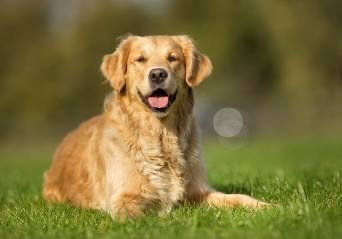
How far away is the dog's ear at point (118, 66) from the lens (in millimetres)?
7586

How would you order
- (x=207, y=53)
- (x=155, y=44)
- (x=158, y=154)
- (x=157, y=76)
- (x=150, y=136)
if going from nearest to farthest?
(x=157, y=76) < (x=158, y=154) < (x=150, y=136) < (x=155, y=44) < (x=207, y=53)

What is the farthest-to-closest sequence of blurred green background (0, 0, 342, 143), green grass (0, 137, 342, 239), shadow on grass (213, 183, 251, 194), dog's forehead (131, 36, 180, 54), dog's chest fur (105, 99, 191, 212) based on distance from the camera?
1. blurred green background (0, 0, 342, 143)
2. shadow on grass (213, 183, 251, 194)
3. dog's forehead (131, 36, 180, 54)
4. dog's chest fur (105, 99, 191, 212)
5. green grass (0, 137, 342, 239)

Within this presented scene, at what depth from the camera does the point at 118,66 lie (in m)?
7.69

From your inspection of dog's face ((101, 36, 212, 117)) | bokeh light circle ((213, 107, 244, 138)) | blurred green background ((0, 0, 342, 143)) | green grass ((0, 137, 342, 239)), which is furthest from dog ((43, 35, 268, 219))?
blurred green background ((0, 0, 342, 143))

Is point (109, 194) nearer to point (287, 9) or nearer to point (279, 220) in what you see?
point (279, 220)

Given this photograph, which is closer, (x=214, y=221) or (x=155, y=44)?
(x=214, y=221)

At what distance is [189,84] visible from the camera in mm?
7531

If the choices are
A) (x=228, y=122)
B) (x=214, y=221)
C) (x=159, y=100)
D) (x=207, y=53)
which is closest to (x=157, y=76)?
(x=159, y=100)

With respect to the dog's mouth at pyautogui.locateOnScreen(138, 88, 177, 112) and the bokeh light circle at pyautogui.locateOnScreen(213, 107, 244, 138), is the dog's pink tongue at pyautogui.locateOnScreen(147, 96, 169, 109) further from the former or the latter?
the bokeh light circle at pyautogui.locateOnScreen(213, 107, 244, 138)

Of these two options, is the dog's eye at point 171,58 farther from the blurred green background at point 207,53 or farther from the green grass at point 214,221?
the blurred green background at point 207,53

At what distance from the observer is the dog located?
709 centimetres

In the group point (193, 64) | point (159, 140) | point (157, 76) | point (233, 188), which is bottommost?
point (233, 188)

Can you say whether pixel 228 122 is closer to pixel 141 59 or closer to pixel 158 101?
pixel 141 59

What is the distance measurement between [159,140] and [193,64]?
0.94 meters
